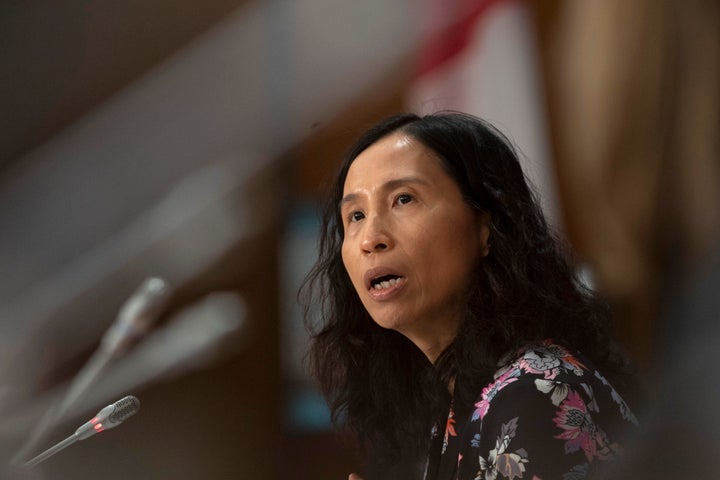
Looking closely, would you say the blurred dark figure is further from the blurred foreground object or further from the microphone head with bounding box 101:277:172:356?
the microphone head with bounding box 101:277:172:356

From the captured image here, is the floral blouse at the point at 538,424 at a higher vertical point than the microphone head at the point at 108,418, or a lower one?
lower

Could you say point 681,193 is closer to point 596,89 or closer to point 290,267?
point 596,89

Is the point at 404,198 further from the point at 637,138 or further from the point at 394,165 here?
the point at 637,138

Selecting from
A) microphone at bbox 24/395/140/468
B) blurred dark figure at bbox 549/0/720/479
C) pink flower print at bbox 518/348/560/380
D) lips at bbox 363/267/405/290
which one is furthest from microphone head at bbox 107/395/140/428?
blurred dark figure at bbox 549/0/720/479

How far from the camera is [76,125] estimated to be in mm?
2289

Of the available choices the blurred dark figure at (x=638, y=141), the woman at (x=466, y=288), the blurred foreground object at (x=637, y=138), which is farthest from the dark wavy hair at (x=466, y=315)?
the blurred foreground object at (x=637, y=138)

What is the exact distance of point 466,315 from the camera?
1.10m

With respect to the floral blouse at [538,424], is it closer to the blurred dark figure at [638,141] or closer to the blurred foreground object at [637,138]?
the blurred dark figure at [638,141]

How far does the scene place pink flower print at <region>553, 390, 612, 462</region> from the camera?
88cm

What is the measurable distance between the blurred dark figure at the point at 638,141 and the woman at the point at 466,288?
0.76m

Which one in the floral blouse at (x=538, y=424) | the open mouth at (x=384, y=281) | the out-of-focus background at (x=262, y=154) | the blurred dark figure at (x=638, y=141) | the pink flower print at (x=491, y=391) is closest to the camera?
the floral blouse at (x=538, y=424)

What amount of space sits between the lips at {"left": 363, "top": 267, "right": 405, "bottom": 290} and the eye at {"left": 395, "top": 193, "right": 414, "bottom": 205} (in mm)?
90

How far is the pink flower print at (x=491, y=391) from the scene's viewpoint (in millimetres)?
968

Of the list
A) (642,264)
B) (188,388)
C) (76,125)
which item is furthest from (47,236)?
(642,264)
